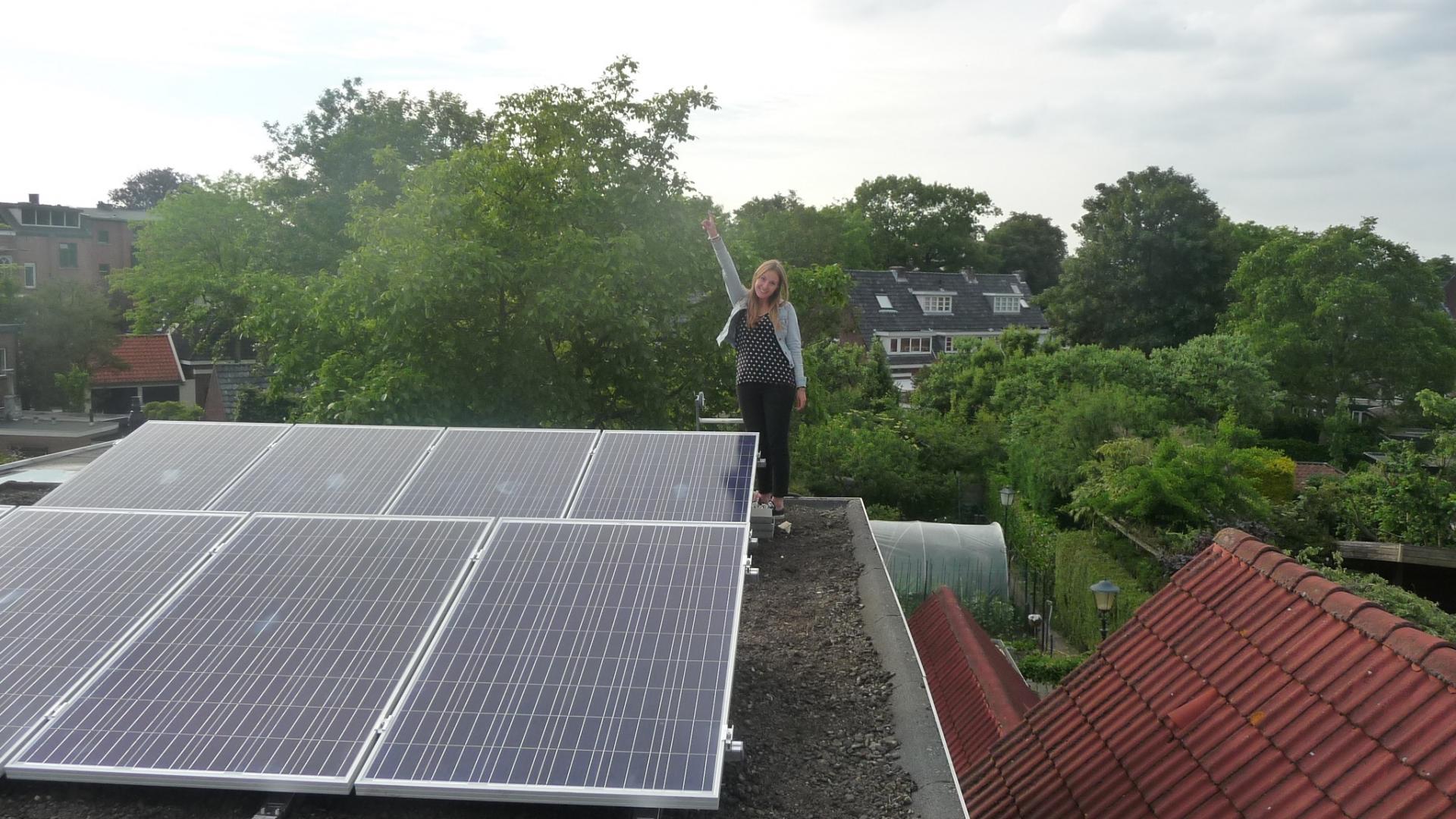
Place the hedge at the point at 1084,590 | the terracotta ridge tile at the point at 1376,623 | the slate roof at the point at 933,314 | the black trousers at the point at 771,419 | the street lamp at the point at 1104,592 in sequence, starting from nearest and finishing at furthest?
1. the terracotta ridge tile at the point at 1376,623
2. the black trousers at the point at 771,419
3. the street lamp at the point at 1104,592
4. the hedge at the point at 1084,590
5. the slate roof at the point at 933,314

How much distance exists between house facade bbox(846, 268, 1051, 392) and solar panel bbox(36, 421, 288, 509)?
181ft

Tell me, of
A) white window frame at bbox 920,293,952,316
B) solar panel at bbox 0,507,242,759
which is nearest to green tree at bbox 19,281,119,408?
white window frame at bbox 920,293,952,316

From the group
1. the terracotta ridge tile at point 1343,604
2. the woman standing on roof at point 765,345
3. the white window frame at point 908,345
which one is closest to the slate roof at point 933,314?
the white window frame at point 908,345

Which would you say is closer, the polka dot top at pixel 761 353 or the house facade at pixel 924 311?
the polka dot top at pixel 761 353

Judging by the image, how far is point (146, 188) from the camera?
10062 cm

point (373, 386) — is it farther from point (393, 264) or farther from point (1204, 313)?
point (1204, 313)

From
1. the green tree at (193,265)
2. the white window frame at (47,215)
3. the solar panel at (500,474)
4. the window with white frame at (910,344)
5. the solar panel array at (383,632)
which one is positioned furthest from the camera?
the window with white frame at (910,344)

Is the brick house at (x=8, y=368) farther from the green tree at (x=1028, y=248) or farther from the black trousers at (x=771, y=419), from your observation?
the green tree at (x=1028, y=248)

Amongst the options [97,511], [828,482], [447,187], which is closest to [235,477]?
[97,511]

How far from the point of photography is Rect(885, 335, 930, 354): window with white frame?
6800 cm

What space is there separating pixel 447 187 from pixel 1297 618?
41.8 feet

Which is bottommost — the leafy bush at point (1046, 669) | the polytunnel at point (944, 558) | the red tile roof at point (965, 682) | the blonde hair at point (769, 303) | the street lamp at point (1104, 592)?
the leafy bush at point (1046, 669)

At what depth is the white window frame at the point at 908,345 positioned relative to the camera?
6775 cm

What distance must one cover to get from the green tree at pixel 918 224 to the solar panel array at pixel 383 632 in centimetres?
8353
